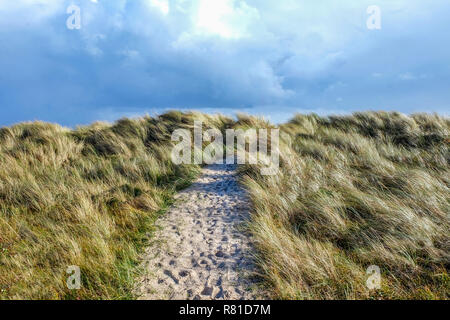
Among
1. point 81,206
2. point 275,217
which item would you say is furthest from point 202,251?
point 81,206

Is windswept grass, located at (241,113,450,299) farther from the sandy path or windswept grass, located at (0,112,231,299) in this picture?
windswept grass, located at (0,112,231,299)

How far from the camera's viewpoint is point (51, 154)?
9062mm

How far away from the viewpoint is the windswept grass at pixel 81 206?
3713mm

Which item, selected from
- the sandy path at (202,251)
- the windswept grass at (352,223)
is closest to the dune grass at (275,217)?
the windswept grass at (352,223)

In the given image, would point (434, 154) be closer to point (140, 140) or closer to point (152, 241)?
point (152, 241)

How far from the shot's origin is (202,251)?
173 inches

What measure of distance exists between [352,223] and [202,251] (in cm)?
250

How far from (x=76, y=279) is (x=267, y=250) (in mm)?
2459

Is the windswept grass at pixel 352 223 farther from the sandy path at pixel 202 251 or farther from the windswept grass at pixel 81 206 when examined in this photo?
the windswept grass at pixel 81 206

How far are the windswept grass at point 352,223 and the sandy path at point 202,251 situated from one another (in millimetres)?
306

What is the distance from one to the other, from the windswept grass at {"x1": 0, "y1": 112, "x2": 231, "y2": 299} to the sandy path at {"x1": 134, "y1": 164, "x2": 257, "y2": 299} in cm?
31

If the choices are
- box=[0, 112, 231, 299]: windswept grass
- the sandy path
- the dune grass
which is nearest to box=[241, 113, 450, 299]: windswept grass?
the dune grass
